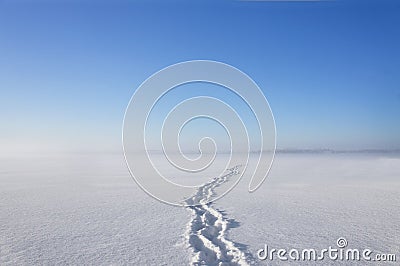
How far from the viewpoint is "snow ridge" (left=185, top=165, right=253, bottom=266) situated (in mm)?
4836

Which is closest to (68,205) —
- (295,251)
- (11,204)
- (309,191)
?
(11,204)

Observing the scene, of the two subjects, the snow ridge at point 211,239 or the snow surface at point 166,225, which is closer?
the snow ridge at point 211,239

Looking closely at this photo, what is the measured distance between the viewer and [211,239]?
5.83m

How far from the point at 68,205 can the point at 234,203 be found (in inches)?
181

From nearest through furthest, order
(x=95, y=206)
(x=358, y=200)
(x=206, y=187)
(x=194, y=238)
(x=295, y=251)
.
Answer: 1. (x=295, y=251)
2. (x=194, y=238)
3. (x=95, y=206)
4. (x=358, y=200)
5. (x=206, y=187)

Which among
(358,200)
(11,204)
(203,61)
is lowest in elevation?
(11,204)

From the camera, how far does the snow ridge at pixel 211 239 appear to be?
4836mm

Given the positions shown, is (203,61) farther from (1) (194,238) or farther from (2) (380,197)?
(2) (380,197)

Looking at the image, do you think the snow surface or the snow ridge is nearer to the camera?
the snow ridge

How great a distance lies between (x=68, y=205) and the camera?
9000 millimetres

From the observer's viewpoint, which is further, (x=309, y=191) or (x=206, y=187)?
(x=206, y=187)

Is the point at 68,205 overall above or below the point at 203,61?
below

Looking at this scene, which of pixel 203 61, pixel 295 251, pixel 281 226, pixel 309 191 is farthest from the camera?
pixel 309 191

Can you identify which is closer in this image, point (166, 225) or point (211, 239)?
point (211, 239)
